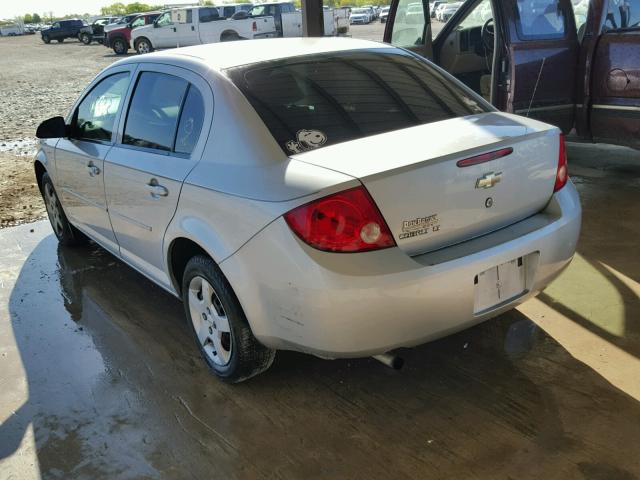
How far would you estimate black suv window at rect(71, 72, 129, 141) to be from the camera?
3928 millimetres

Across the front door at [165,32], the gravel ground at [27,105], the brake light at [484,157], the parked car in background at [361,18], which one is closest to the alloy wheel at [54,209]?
the gravel ground at [27,105]

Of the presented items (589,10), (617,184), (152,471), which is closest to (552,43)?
(589,10)

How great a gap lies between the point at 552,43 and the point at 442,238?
400 centimetres

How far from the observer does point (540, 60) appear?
5.77 meters

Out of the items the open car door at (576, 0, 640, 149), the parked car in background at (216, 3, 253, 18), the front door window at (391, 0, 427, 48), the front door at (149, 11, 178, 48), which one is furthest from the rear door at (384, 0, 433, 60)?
the front door at (149, 11, 178, 48)

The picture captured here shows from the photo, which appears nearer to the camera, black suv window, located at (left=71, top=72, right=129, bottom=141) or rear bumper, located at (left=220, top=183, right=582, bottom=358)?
rear bumper, located at (left=220, top=183, right=582, bottom=358)

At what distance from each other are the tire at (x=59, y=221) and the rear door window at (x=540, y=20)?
4.29 metres

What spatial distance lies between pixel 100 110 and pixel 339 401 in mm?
2555

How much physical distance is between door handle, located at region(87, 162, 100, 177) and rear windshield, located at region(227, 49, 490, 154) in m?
1.38

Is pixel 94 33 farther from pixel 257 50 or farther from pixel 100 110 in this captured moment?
pixel 257 50

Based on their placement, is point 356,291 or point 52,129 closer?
point 356,291

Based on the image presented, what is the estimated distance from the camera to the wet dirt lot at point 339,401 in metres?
2.55

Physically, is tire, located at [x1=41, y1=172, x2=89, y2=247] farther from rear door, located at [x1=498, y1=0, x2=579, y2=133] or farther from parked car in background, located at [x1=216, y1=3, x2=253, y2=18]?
parked car in background, located at [x1=216, y1=3, x2=253, y2=18]

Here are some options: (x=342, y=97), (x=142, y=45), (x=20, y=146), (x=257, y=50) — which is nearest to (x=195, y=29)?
(x=142, y=45)
